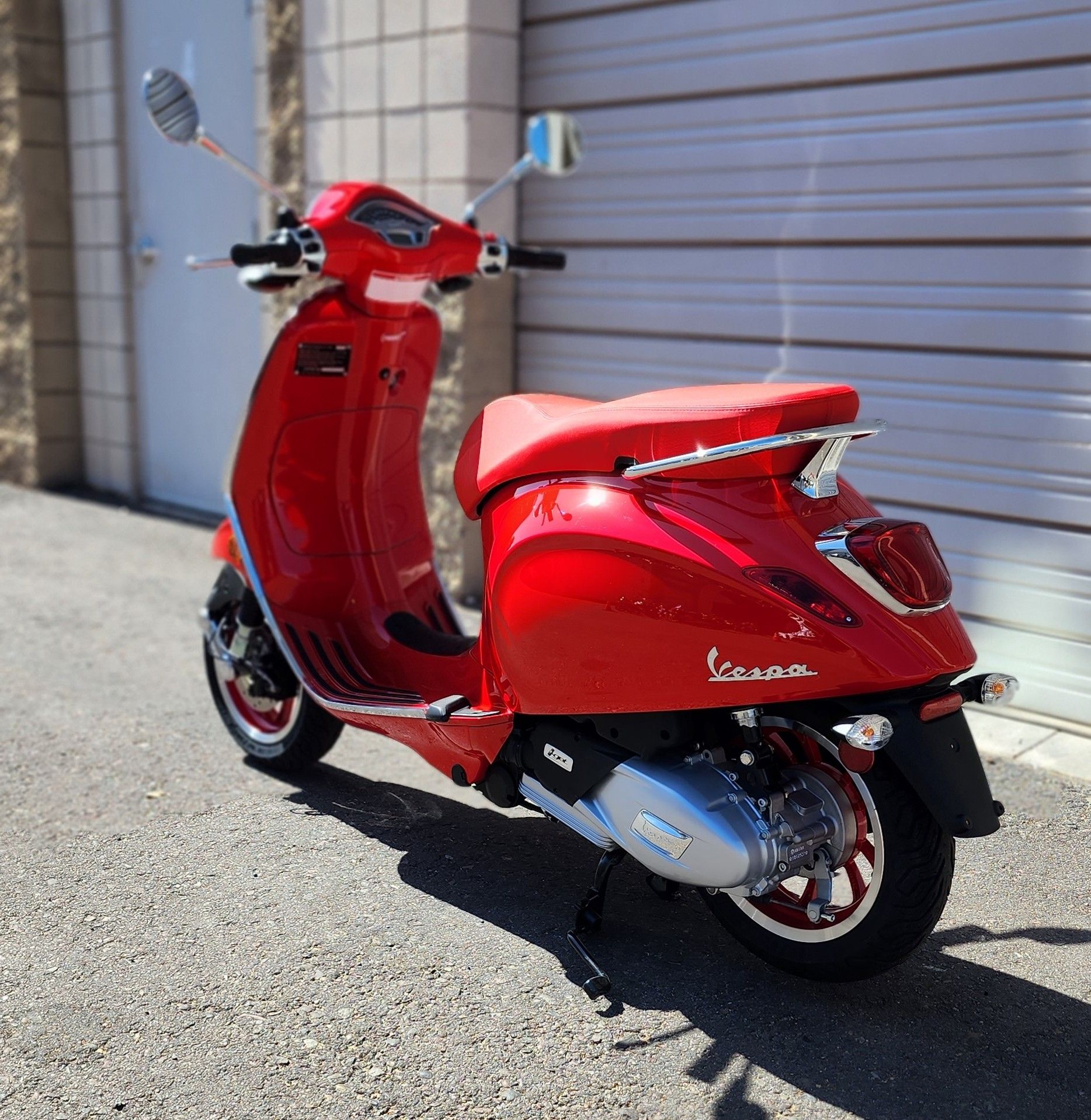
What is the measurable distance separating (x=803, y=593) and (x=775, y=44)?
2932 mm

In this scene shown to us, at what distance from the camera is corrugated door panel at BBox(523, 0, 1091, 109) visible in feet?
12.9

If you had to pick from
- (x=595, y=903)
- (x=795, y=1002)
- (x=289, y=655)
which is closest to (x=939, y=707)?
(x=795, y=1002)

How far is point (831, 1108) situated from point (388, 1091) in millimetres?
738

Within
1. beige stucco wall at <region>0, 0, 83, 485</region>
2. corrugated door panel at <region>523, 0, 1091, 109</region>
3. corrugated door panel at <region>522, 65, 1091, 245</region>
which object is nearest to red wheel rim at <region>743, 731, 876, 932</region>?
corrugated door panel at <region>522, 65, 1091, 245</region>

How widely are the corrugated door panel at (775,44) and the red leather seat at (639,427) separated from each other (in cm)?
213

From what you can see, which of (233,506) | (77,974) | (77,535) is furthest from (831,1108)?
(77,535)

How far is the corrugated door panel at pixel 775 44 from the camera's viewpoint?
3945mm

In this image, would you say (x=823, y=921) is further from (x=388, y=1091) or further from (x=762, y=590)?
(x=388, y=1091)

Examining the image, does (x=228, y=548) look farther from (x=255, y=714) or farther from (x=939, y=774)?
(x=939, y=774)

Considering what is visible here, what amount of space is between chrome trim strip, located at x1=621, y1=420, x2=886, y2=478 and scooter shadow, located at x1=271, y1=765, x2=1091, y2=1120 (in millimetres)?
1000

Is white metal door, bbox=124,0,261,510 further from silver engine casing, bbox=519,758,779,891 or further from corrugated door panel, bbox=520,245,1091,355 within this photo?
silver engine casing, bbox=519,758,779,891

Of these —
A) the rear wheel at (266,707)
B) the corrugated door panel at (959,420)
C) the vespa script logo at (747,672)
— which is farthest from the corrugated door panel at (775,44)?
the rear wheel at (266,707)

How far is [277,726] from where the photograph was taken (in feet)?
11.9

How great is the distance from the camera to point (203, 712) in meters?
4.11
